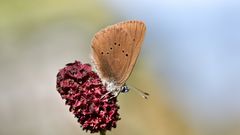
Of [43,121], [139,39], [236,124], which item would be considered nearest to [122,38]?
[139,39]

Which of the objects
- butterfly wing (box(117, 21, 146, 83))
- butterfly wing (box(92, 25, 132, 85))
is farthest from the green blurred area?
butterfly wing (box(117, 21, 146, 83))

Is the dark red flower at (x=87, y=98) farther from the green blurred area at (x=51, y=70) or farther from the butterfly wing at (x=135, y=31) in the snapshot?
the green blurred area at (x=51, y=70)

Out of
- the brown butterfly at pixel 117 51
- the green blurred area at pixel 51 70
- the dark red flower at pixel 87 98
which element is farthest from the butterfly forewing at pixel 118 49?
the green blurred area at pixel 51 70

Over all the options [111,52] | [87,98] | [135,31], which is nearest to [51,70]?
[111,52]

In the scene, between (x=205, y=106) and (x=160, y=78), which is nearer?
(x=205, y=106)

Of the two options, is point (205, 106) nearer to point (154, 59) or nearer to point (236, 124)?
point (236, 124)

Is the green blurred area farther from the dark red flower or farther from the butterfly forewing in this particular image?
the dark red flower
